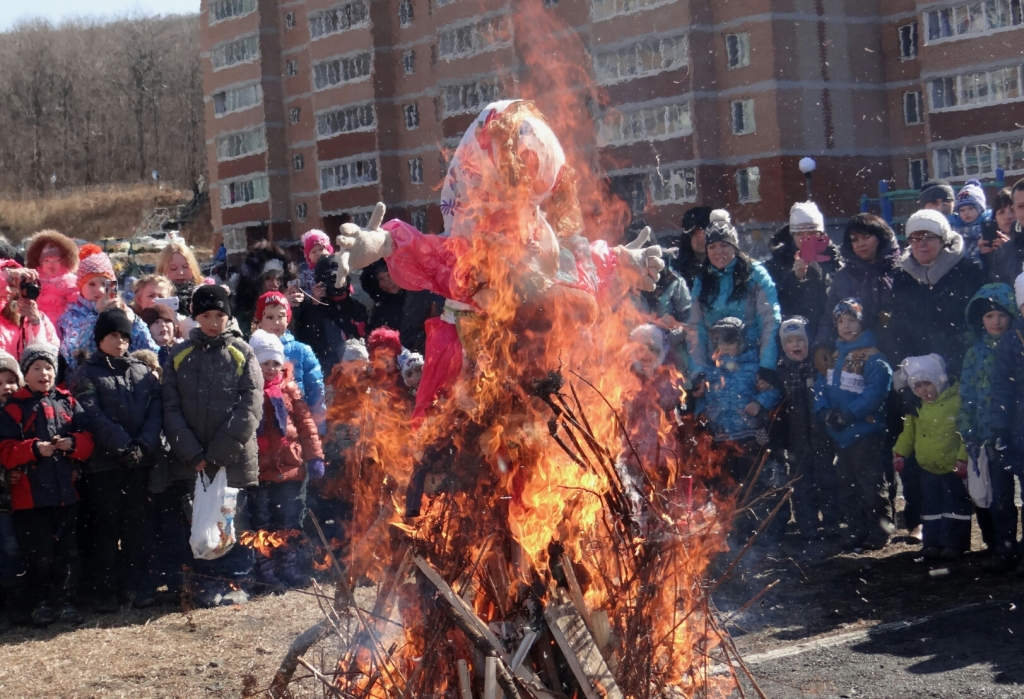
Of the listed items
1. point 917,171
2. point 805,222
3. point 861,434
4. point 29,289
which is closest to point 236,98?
point 917,171

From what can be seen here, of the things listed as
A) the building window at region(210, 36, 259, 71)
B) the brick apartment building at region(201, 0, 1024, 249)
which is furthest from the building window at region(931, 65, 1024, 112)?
the building window at region(210, 36, 259, 71)

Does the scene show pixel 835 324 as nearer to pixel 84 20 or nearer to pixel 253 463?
pixel 253 463

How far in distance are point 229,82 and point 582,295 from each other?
187 ft

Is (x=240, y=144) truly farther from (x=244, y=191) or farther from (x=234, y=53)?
(x=234, y=53)

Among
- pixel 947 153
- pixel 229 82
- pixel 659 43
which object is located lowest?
pixel 947 153

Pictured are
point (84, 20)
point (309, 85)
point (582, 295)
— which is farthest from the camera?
point (84, 20)

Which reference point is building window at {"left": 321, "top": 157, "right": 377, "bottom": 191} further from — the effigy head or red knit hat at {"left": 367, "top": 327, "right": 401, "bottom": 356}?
the effigy head

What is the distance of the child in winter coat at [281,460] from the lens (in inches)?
335

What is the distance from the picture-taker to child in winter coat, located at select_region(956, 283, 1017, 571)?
7785 mm

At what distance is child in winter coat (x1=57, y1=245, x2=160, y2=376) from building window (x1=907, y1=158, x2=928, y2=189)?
34.9 metres

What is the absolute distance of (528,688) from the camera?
4.17 meters

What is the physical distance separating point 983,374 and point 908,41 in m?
34.8

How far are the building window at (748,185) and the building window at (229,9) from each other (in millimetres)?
28239

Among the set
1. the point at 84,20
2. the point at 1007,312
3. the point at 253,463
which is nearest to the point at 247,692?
the point at 253,463
